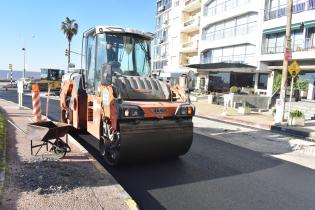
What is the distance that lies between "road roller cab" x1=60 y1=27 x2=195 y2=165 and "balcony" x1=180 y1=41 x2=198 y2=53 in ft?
130

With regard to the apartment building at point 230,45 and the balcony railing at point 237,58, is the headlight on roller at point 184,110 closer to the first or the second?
the apartment building at point 230,45

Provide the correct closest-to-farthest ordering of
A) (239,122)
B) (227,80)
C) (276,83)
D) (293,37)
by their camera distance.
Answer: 1. (239,122)
2. (293,37)
3. (276,83)
4. (227,80)

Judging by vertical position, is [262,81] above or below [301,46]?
below

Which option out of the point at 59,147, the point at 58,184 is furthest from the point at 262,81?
the point at 58,184

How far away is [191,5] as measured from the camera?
49938mm

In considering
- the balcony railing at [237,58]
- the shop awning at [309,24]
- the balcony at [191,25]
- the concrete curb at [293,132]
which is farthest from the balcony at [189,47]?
the concrete curb at [293,132]

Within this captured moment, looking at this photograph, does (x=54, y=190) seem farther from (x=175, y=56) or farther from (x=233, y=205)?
(x=175, y=56)

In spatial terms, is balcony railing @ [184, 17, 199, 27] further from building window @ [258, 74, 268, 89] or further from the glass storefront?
building window @ [258, 74, 268, 89]

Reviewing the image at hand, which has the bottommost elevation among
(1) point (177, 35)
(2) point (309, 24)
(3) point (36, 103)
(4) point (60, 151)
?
(4) point (60, 151)

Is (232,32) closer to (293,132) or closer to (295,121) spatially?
(295,121)

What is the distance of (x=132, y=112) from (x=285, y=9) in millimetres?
25160

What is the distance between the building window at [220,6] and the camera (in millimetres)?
35325

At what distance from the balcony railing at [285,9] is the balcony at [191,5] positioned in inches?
770

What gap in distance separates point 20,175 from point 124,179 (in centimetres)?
204
